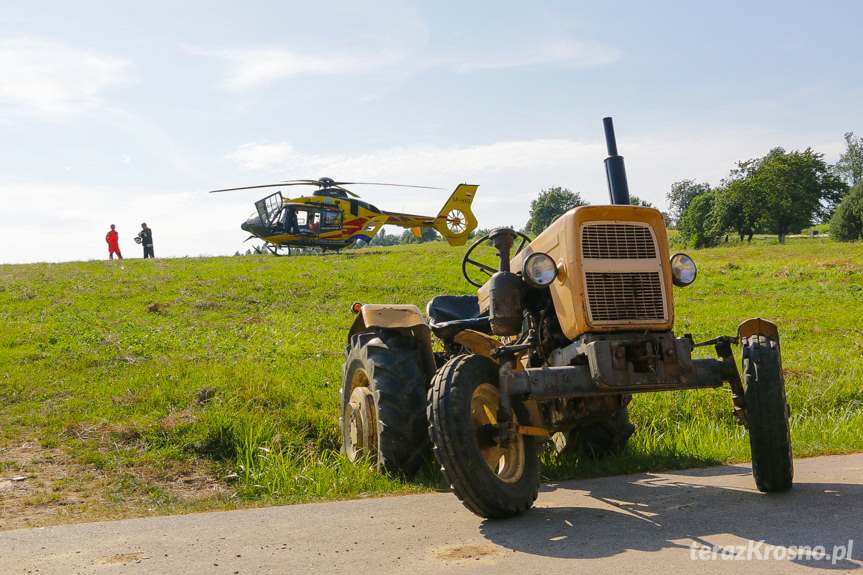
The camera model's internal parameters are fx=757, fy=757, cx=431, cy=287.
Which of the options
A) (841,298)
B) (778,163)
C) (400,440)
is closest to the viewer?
(400,440)

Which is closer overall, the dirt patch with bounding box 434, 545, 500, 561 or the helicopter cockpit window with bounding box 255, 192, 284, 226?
the dirt patch with bounding box 434, 545, 500, 561

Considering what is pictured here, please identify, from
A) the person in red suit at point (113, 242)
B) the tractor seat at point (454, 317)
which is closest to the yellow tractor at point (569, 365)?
the tractor seat at point (454, 317)

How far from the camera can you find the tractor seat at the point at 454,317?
20.9 ft

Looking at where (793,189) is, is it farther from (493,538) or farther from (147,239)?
(493,538)

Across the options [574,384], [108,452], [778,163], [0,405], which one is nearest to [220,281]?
[0,405]

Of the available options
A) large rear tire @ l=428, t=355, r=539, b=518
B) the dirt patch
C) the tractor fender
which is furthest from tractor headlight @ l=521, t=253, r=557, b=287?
the dirt patch

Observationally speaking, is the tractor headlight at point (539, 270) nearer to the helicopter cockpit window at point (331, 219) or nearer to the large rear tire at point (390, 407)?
the large rear tire at point (390, 407)

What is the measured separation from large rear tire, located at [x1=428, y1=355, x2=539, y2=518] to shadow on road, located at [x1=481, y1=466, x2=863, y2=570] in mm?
166

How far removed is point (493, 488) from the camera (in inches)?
165

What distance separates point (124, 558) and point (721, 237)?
3027 inches

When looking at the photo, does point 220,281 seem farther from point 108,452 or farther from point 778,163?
point 778,163

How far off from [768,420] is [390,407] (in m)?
2.59

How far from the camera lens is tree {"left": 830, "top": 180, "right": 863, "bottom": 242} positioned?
50.5 meters

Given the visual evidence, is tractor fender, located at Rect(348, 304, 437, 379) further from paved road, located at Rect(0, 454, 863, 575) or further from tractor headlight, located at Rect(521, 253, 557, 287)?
tractor headlight, located at Rect(521, 253, 557, 287)
